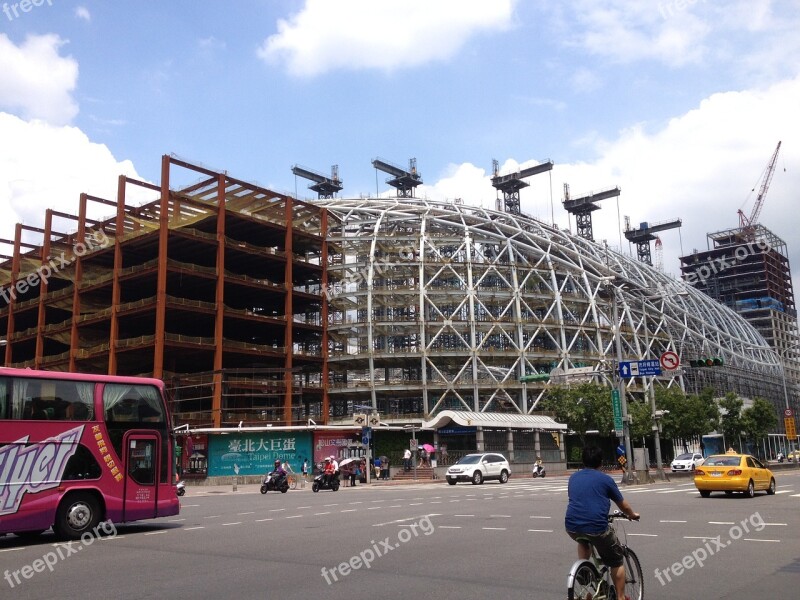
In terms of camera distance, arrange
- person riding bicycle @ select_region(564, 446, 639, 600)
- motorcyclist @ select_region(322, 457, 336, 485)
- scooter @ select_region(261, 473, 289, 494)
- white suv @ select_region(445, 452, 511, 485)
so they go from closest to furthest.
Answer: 1. person riding bicycle @ select_region(564, 446, 639, 600)
2. motorcyclist @ select_region(322, 457, 336, 485)
3. scooter @ select_region(261, 473, 289, 494)
4. white suv @ select_region(445, 452, 511, 485)

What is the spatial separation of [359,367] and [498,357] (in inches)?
535

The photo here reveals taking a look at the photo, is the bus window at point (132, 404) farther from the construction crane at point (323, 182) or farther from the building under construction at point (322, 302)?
the construction crane at point (323, 182)

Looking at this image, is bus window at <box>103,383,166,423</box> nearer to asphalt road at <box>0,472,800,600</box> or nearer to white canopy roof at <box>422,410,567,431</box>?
asphalt road at <box>0,472,800,600</box>

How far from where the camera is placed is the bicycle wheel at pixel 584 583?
7285mm

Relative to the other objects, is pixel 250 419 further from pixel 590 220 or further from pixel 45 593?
pixel 590 220

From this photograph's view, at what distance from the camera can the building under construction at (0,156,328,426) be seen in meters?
60.7

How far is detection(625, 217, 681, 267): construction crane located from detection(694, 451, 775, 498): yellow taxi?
123 m

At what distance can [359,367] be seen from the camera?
239ft

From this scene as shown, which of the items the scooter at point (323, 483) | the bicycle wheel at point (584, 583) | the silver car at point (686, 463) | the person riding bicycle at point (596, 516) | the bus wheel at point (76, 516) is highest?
the person riding bicycle at point (596, 516)

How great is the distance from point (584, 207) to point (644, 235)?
29.0m

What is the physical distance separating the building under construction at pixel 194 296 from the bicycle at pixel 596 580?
4975cm

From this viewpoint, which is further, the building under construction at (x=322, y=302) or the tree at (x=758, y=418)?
the tree at (x=758, y=418)

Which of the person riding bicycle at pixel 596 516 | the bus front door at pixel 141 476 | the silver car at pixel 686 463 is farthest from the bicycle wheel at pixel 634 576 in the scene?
the silver car at pixel 686 463

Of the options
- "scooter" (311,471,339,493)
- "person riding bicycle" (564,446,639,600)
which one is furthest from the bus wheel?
"scooter" (311,471,339,493)
